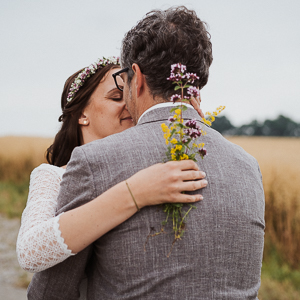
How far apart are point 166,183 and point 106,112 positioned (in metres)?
1.83

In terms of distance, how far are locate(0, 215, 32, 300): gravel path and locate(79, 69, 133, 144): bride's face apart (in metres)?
3.56

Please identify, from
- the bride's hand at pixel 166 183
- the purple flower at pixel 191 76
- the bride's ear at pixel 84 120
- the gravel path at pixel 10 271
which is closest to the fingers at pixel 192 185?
the bride's hand at pixel 166 183

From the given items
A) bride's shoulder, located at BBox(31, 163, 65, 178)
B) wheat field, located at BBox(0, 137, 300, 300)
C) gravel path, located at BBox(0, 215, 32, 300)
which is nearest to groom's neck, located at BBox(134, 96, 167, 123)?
bride's shoulder, located at BBox(31, 163, 65, 178)

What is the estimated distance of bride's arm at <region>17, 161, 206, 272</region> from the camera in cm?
143

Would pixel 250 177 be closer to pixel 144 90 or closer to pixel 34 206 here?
pixel 144 90

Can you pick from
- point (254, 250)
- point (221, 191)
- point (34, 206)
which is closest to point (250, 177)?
point (221, 191)

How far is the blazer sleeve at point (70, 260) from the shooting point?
1526 millimetres

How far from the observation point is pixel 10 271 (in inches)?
254

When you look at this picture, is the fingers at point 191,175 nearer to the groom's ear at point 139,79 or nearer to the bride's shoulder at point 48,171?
the groom's ear at point 139,79

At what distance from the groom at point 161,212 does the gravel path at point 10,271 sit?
446 centimetres

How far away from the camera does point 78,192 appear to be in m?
1.54

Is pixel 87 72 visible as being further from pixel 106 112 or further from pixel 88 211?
pixel 88 211

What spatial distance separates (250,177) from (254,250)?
328 millimetres

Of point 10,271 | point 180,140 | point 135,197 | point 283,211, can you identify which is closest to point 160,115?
point 180,140
